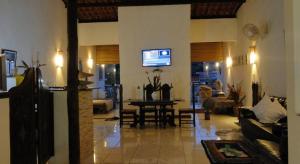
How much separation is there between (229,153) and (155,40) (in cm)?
724

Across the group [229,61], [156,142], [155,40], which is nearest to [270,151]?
[156,142]

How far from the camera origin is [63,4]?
1053cm

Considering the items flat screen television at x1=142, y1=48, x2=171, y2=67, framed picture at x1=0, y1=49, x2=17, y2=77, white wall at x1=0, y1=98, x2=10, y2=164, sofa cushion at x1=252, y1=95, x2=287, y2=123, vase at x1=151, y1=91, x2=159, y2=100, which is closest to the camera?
white wall at x1=0, y1=98, x2=10, y2=164

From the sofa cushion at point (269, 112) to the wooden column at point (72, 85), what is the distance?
12.4 ft

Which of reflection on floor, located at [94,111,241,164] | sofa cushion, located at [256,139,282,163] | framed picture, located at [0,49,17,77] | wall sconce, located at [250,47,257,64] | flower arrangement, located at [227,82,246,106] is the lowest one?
reflection on floor, located at [94,111,241,164]

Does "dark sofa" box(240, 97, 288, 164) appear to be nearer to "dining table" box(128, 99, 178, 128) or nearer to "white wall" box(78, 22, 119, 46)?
"dining table" box(128, 99, 178, 128)

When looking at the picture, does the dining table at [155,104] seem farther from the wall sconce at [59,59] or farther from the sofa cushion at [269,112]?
the wall sconce at [59,59]

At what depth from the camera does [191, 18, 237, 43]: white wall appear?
1152 centimetres

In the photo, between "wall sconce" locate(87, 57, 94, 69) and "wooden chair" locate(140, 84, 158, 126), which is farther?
"wall sconce" locate(87, 57, 94, 69)

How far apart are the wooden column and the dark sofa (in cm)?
192

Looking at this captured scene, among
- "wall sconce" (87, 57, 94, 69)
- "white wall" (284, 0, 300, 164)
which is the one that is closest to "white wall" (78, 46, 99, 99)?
"wall sconce" (87, 57, 94, 69)

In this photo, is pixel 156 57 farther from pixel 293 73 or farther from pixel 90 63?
pixel 293 73

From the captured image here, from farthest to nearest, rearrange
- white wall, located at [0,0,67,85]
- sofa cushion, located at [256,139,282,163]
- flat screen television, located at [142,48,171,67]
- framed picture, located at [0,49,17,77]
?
1. flat screen television, located at [142,48,171,67]
2. white wall, located at [0,0,67,85]
3. framed picture, located at [0,49,17,77]
4. sofa cushion, located at [256,139,282,163]

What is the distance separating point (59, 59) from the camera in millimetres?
9852
